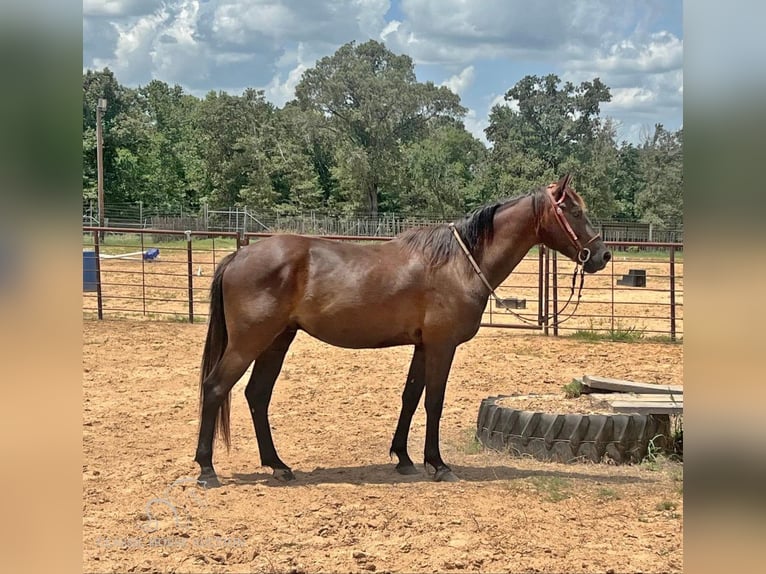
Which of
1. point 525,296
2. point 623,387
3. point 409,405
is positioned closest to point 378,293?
point 409,405

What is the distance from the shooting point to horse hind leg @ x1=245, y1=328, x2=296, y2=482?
4.49m

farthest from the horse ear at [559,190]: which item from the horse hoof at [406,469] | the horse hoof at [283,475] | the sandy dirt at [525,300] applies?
the sandy dirt at [525,300]

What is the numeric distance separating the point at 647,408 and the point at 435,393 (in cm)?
155

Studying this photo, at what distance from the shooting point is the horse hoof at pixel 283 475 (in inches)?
169

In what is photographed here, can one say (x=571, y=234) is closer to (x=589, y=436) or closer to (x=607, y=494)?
(x=589, y=436)

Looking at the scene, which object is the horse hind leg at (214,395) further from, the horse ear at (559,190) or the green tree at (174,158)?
the green tree at (174,158)

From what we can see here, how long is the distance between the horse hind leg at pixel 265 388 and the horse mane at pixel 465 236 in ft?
3.38

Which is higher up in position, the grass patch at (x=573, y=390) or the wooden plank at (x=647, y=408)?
the wooden plank at (x=647, y=408)

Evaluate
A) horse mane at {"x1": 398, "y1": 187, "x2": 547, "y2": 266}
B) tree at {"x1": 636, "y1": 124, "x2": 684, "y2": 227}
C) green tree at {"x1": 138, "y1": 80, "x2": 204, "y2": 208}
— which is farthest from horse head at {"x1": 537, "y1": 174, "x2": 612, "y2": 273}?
green tree at {"x1": 138, "y1": 80, "x2": 204, "y2": 208}

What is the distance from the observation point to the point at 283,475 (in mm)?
4324
